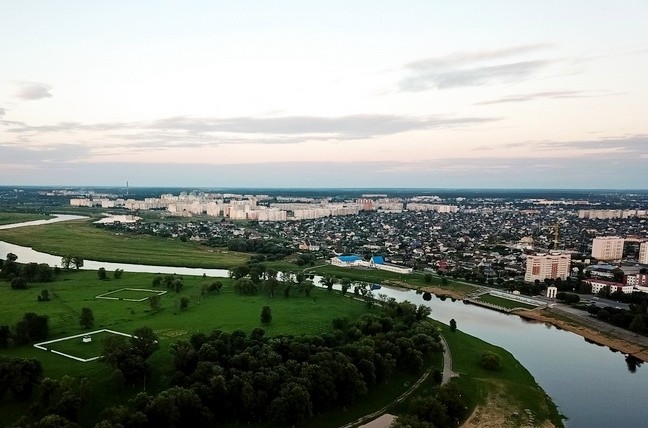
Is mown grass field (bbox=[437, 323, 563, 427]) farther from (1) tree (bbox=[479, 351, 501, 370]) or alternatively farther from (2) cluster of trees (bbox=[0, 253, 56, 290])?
(2) cluster of trees (bbox=[0, 253, 56, 290])

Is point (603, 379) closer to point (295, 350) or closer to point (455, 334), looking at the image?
point (455, 334)

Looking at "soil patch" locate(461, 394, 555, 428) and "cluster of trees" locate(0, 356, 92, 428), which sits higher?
"cluster of trees" locate(0, 356, 92, 428)

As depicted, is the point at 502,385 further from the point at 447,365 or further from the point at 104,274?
the point at 104,274

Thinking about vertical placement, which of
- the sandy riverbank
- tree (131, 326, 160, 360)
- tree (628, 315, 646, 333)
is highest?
tree (131, 326, 160, 360)

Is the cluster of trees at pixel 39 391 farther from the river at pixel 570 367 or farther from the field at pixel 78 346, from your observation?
the river at pixel 570 367

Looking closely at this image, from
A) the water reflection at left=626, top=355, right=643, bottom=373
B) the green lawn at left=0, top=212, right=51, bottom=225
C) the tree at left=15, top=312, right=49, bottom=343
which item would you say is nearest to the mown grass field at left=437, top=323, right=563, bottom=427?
the water reflection at left=626, top=355, right=643, bottom=373

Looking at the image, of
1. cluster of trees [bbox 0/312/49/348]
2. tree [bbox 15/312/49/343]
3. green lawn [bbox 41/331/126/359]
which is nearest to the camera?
green lawn [bbox 41/331/126/359]
